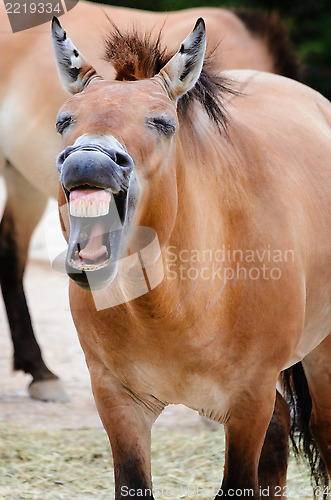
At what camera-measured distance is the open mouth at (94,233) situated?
1885 millimetres

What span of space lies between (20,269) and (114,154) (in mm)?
3349

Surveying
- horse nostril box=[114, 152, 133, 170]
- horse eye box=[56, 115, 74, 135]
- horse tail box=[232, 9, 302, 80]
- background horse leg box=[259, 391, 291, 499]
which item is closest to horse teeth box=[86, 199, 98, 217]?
horse nostril box=[114, 152, 133, 170]

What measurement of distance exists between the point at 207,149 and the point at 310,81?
9.74 metres

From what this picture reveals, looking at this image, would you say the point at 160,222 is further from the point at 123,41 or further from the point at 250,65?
the point at 250,65

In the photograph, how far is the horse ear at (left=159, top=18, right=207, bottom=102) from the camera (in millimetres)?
2230

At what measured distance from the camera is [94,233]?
191 centimetres

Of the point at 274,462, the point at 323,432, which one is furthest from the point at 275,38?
the point at 274,462

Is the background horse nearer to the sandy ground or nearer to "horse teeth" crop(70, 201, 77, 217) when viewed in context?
the sandy ground

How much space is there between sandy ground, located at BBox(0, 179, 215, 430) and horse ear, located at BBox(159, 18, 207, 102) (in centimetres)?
68

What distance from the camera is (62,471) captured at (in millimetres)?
3748

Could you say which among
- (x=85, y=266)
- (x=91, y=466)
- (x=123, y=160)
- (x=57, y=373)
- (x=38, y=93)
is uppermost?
(x=123, y=160)

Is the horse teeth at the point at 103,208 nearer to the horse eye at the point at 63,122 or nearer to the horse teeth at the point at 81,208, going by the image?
the horse teeth at the point at 81,208

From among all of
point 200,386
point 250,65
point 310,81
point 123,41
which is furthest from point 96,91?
point 310,81

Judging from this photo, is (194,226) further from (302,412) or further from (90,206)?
(302,412)
